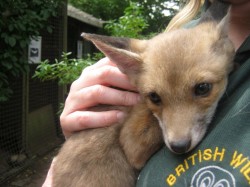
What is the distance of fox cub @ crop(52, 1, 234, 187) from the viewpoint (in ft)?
6.00

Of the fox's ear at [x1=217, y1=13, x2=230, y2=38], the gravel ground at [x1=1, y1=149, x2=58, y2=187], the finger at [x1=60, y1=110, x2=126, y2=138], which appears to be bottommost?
the gravel ground at [x1=1, y1=149, x2=58, y2=187]

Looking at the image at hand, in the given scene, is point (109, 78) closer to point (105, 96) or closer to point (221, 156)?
point (105, 96)

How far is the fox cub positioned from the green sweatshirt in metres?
0.07

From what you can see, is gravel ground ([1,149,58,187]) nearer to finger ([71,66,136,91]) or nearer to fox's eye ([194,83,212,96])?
finger ([71,66,136,91])

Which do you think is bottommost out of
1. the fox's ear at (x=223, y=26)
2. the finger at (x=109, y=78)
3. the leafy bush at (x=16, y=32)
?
the leafy bush at (x=16, y=32)

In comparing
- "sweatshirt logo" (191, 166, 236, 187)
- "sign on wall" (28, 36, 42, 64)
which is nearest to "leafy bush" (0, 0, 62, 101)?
"sign on wall" (28, 36, 42, 64)

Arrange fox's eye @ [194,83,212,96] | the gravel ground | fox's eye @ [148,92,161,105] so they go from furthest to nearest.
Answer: the gravel ground, fox's eye @ [148,92,161,105], fox's eye @ [194,83,212,96]

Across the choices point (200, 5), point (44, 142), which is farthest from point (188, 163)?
point (44, 142)

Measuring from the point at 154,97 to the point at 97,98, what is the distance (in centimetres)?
38

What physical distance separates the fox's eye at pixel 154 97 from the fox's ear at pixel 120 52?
23cm

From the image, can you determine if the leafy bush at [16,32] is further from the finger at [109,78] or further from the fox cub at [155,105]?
Result: the fox cub at [155,105]

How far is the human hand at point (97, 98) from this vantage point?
219 centimetres

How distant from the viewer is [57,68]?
4977 mm

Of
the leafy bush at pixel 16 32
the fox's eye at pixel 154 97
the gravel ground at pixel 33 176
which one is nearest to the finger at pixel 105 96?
the fox's eye at pixel 154 97
